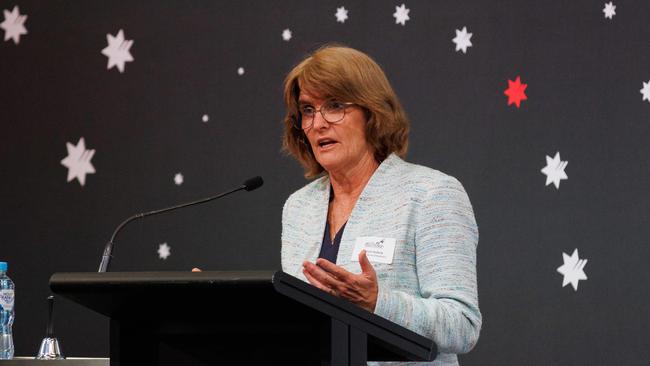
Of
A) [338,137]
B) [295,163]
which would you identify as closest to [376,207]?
[338,137]

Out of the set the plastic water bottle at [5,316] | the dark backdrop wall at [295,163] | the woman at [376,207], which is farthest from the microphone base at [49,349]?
the woman at [376,207]

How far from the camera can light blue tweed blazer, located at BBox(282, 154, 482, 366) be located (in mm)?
1458

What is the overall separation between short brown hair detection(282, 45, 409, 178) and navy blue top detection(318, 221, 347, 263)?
0.75ft

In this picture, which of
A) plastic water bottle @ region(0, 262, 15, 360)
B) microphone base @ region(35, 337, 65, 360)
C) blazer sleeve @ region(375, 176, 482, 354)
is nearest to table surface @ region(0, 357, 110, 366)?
microphone base @ region(35, 337, 65, 360)

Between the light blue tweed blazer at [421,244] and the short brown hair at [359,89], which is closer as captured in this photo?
the light blue tweed blazer at [421,244]

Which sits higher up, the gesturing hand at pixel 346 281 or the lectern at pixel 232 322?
the gesturing hand at pixel 346 281

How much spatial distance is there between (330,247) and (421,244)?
248mm

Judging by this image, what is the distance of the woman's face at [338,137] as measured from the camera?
74.6 inches

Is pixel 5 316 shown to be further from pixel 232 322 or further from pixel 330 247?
pixel 232 322

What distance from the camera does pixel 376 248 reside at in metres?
1.70

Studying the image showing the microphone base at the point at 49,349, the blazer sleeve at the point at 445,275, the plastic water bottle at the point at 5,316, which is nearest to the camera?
the blazer sleeve at the point at 445,275

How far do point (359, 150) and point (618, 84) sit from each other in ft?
6.10

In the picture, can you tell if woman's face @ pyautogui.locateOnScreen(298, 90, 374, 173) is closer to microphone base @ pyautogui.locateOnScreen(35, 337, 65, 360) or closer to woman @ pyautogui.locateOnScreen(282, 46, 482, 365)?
woman @ pyautogui.locateOnScreen(282, 46, 482, 365)

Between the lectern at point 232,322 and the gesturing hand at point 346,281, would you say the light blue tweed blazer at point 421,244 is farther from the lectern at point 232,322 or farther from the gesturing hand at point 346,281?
the lectern at point 232,322
